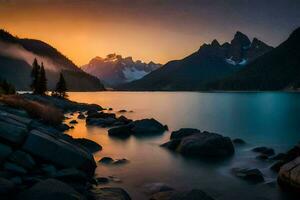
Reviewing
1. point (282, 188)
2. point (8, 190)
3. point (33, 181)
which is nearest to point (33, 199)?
point (8, 190)

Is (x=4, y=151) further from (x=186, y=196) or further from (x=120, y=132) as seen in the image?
(x=120, y=132)

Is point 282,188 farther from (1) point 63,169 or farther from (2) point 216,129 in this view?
(2) point 216,129

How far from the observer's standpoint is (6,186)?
1391cm

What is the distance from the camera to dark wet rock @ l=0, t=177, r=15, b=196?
44.9ft

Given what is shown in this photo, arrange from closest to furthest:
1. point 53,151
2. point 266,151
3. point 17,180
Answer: point 17,180
point 53,151
point 266,151

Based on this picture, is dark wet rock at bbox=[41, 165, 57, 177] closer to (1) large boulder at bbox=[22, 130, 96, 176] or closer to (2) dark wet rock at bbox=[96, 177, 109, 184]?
(1) large boulder at bbox=[22, 130, 96, 176]

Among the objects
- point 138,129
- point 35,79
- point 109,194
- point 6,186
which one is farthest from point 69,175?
point 35,79

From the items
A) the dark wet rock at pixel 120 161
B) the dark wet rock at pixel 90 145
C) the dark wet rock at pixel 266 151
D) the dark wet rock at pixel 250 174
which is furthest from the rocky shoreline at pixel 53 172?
the dark wet rock at pixel 90 145

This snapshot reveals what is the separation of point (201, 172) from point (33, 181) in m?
13.6

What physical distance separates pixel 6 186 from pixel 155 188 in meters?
9.72

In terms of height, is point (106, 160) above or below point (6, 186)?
below

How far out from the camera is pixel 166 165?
1131 inches

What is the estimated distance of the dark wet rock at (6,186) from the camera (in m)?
13.7

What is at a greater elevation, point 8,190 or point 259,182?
point 8,190
